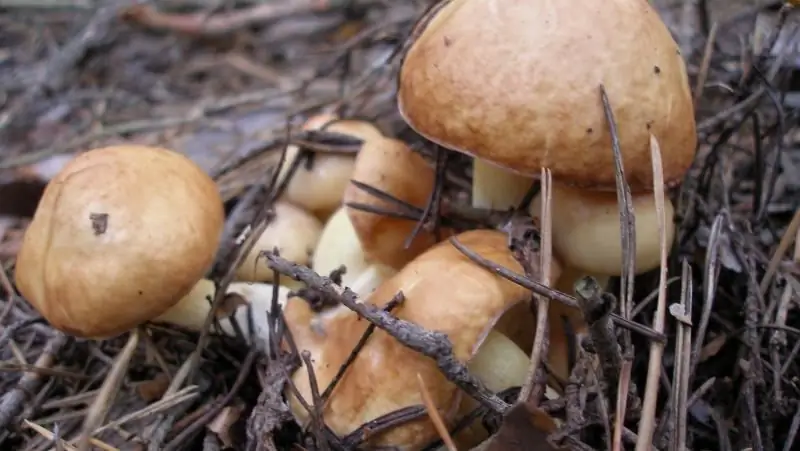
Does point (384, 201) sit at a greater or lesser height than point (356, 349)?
greater

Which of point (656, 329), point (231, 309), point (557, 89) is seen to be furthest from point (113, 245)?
Answer: point (656, 329)

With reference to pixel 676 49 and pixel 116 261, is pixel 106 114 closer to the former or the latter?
pixel 116 261

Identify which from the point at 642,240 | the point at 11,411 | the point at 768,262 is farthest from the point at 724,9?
the point at 11,411

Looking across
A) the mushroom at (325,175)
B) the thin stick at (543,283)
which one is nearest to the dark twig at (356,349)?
the thin stick at (543,283)

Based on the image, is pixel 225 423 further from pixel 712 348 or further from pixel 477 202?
pixel 712 348

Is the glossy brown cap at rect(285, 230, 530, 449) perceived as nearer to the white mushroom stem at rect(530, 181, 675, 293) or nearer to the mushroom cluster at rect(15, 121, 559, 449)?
the mushroom cluster at rect(15, 121, 559, 449)

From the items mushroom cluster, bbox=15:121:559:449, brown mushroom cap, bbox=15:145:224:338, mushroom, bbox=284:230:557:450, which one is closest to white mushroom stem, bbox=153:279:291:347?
mushroom cluster, bbox=15:121:559:449

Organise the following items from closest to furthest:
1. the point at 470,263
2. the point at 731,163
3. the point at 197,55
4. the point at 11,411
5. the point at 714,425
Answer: the point at 470,263, the point at 714,425, the point at 11,411, the point at 731,163, the point at 197,55
